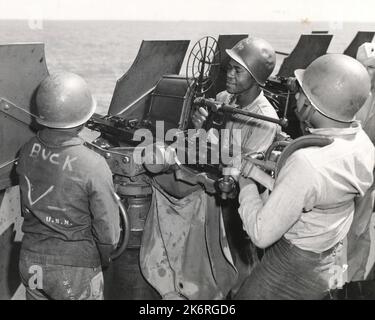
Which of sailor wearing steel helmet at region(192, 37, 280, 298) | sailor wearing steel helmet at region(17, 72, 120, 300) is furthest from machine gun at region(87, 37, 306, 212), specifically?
sailor wearing steel helmet at region(17, 72, 120, 300)

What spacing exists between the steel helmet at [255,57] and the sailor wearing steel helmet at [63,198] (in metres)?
1.46

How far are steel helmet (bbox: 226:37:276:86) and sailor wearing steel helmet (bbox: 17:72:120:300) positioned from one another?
1460 mm

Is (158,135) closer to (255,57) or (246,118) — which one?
(246,118)

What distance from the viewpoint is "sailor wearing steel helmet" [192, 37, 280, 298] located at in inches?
114

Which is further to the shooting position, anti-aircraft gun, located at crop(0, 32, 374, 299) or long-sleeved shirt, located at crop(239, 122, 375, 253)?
anti-aircraft gun, located at crop(0, 32, 374, 299)

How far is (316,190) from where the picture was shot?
178cm

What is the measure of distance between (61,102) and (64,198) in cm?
49

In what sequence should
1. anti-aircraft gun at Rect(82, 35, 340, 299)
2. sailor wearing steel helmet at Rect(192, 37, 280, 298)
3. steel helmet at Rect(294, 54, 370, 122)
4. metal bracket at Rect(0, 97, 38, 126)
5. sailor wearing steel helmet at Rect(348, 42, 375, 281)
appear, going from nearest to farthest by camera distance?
steel helmet at Rect(294, 54, 370, 122), metal bracket at Rect(0, 97, 38, 126), anti-aircraft gun at Rect(82, 35, 340, 299), sailor wearing steel helmet at Rect(192, 37, 280, 298), sailor wearing steel helmet at Rect(348, 42, 375, 281)

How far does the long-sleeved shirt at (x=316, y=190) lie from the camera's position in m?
1.77

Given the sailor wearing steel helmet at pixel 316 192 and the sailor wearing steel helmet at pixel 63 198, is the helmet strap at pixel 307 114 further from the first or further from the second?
the sailor wearing steel helmet at pixel 63 198

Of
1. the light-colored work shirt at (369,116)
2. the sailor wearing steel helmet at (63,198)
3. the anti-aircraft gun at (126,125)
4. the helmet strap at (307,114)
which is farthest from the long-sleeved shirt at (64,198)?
the light-colored work shirt at (369,116)

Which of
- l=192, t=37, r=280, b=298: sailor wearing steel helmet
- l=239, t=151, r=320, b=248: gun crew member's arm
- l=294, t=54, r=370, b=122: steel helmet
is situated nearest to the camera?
l=239, t=151, r=320, b=248: gun crew member's arm

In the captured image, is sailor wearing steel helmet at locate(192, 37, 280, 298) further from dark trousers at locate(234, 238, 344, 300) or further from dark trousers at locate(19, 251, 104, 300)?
dark trousers at locate(19, 251, 104, 300)
